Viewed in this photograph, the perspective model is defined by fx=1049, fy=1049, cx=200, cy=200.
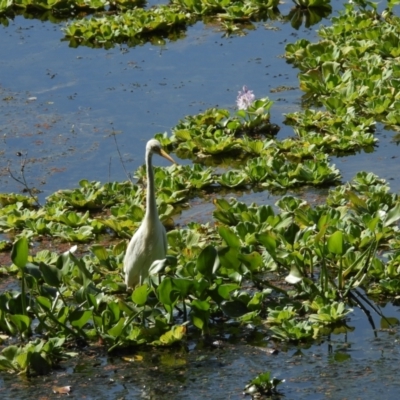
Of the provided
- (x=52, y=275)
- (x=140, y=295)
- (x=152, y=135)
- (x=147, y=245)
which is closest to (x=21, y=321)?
(x=52, y=275)

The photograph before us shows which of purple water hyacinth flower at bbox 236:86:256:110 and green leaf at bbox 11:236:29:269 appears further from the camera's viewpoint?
purple water hyacinth flower at bbox 236:86:256:110

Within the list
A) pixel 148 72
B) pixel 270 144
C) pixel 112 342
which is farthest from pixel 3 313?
pixel 148 72

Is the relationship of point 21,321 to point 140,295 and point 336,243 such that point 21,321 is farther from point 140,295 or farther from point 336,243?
point 336,243

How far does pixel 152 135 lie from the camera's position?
→ 10.6 meters

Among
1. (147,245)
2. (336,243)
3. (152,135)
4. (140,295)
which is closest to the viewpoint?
(140,295)

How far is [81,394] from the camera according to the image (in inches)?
239

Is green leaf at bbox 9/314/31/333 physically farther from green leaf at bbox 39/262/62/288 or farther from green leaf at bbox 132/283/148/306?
green leaf at bbox 132/283/148/306

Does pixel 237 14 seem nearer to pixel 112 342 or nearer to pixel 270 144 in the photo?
pixel 270 144

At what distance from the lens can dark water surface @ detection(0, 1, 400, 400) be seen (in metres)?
6.07

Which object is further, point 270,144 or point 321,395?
point 270,144

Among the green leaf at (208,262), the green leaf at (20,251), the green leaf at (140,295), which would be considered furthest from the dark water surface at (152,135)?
the green leaf at (20,251)

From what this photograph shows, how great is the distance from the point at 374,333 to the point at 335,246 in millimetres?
713

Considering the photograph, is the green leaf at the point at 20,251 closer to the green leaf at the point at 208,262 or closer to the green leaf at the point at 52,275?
the green leaf at the point at 52,275

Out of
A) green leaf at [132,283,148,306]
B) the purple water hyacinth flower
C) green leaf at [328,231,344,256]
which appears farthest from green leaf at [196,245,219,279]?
the purple water hyacinth flower
